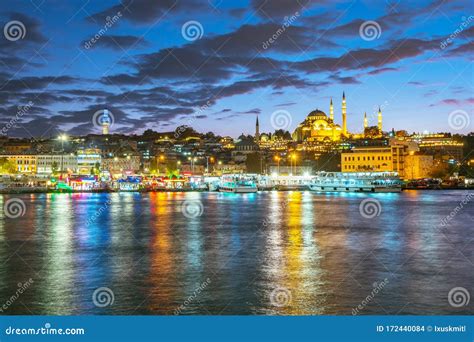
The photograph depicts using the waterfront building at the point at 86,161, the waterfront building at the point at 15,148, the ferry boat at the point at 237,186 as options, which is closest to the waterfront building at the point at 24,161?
the waterfront building at the point at 15,148

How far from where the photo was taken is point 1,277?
6.57 m

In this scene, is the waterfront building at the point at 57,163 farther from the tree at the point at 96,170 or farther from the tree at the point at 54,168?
the tree at the point at 96,170

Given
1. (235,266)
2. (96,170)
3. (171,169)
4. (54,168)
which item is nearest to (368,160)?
(171,169)

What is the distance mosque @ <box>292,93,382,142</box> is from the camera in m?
79.7

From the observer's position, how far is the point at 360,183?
38688 millimetres

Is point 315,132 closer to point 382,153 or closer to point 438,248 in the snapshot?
point 382,153

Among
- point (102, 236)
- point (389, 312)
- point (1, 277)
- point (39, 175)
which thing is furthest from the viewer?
point (39, 175)

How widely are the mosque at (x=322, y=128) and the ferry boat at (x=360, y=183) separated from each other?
3722cm

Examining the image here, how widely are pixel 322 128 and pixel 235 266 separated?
75785 mm

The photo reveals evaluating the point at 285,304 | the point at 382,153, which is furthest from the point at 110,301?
the point at 382,153

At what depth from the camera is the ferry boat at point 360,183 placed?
37.8 meters

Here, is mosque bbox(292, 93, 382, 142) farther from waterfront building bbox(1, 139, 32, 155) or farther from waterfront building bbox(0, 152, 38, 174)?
waterfront building bbox(0, 152, 38, 174)

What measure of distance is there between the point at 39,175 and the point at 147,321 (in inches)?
1982

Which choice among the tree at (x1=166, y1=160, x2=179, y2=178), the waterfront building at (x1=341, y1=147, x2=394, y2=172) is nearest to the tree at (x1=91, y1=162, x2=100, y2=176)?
the tree at (x1=166, y1=160, x2=179, y2=178)
